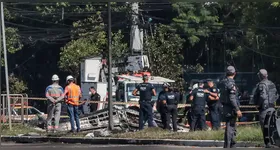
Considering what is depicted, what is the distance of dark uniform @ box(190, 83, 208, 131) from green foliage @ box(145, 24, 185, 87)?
52.8 feet

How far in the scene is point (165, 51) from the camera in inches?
1506

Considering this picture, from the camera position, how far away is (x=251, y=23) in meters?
31.4

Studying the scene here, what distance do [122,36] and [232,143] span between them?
2855 centimetres

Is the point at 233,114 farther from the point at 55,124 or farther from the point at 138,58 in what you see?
the point at 138,58

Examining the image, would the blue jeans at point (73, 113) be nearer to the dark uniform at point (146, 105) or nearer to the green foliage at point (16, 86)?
the dark uniform at point (146, 105)

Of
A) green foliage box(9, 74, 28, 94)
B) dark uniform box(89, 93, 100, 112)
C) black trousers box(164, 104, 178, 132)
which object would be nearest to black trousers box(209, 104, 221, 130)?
black trousers box(164, 104, 178, 132)

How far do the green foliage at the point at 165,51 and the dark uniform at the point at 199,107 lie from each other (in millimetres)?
16079

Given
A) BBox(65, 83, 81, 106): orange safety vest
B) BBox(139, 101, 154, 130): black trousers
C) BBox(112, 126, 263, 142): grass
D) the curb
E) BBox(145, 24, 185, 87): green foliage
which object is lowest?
the curb

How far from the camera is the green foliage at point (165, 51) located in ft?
122

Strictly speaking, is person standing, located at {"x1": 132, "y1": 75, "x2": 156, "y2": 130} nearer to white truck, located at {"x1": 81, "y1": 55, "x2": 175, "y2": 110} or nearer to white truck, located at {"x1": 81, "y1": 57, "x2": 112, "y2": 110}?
white truck, located at {"x1": 81, "y1": 55, "x2": 175, "y2": 110}

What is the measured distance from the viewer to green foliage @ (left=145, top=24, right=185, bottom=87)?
37.2 meters

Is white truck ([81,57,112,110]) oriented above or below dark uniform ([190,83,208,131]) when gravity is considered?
above

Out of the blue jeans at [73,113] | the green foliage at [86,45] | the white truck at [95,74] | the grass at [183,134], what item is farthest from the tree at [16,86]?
the blue jeans at [73,113]

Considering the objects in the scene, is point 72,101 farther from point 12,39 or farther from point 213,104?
point 12,39
